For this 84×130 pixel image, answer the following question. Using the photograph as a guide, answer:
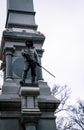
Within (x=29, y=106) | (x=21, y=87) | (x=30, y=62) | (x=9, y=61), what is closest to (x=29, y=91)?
(x=21, y=87)

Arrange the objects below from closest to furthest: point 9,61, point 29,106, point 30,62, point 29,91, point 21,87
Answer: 1. point 29,106
2. point 29,91
3. point 21,87
4. point 30,62
5. point 9,61

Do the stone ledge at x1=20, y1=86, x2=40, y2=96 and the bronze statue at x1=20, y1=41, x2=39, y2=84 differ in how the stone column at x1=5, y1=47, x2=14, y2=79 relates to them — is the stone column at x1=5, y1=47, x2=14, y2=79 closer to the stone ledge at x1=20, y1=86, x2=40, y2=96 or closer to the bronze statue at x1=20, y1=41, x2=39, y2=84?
the bronze statue at x1=20, y1=41, x2=39, y2=84

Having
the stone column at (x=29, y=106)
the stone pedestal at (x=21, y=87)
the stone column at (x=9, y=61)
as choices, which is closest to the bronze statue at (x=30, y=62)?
the stone pedestal at (x=21, y=87)

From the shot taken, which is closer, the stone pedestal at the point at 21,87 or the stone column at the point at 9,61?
the stone pedestal at the point at 21,87

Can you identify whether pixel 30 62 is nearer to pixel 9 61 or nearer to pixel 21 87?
pixel 21 87

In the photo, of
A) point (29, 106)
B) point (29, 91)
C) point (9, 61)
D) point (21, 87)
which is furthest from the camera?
point (9, 61)

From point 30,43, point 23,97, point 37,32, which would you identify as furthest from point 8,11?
point 23,97

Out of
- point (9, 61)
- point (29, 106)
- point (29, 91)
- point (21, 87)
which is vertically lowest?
point (29, 106)

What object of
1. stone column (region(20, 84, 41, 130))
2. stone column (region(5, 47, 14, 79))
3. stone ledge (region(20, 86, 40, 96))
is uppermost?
stone column (region(5, 47, 14, 79))

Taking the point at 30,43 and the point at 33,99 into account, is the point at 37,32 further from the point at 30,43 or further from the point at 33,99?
the point at 33,99

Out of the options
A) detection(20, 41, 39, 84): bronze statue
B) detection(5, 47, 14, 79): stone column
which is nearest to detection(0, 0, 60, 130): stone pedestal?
detection(5, 47, 14, 79): stone column

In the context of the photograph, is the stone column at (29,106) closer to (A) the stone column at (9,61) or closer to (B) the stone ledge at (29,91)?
(B) the stone ledge at (29,91)

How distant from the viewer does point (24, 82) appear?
1148cm

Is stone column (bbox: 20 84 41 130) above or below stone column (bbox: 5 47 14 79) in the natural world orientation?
below
